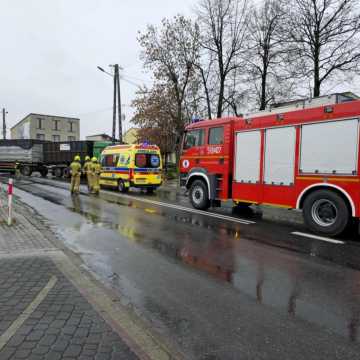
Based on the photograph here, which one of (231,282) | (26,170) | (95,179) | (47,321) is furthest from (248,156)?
(26,170)

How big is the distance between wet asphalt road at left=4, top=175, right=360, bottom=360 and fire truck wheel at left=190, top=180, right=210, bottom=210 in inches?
82.4

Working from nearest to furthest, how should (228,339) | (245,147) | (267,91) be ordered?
(228,339), (245,147), (267,91)

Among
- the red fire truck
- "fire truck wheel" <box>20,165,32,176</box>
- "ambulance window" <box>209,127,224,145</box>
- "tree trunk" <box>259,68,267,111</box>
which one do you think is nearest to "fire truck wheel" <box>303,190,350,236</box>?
the red fire truck

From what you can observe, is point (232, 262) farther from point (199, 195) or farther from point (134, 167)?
point (134, 167)

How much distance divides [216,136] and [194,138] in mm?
1124

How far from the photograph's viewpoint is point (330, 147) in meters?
7.87

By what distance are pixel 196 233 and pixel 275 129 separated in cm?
353

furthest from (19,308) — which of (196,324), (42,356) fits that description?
(196,324)

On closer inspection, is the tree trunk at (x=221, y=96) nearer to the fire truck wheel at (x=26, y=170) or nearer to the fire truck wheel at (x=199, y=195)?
the fire truck wheel at (x=199, y=195)

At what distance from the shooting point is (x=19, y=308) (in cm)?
356

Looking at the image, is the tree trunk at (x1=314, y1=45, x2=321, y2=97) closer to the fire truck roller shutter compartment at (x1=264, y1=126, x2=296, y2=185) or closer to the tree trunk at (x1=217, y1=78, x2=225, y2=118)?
the tree trunk at (x1=217, y1=78, x2=225, y2=118)

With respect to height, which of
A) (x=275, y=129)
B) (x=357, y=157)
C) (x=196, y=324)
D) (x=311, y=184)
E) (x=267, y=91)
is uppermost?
(x=267, y=91)

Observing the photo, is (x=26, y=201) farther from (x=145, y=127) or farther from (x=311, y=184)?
(x=145, y=127)

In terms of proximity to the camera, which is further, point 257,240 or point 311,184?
point 311,184
